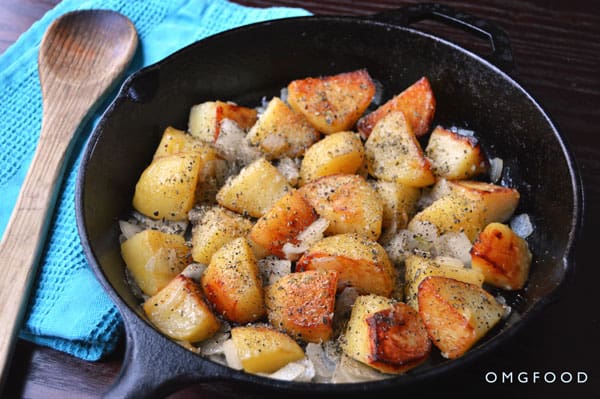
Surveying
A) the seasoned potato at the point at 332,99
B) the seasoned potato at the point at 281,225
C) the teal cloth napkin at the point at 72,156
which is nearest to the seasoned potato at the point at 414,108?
the seasoned potato at the point at 332,99

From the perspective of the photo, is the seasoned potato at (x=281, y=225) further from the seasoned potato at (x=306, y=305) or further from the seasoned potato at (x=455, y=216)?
the seasoned potato at (x=455, y=216)

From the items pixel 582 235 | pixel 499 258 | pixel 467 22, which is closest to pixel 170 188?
pixel 499 258

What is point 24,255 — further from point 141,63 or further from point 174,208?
point 141,63

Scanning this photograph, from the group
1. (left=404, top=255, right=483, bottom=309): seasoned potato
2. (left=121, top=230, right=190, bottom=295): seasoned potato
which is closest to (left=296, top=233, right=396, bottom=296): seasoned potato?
(left=404, top=255, right=483, bottom=309): seasoned potato

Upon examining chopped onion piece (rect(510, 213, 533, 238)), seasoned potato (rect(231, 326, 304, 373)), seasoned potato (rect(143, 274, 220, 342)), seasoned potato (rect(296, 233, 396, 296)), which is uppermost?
chopped onion piece (rect(510, 213, 533, 238))

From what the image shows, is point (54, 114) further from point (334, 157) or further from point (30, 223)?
point (334, 157)

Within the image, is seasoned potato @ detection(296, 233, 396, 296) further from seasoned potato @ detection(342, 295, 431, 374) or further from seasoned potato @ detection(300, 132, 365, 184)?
seasoned potato @ detection(300, 132, 365, 184)

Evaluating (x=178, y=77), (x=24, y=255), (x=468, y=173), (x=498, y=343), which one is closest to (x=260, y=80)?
(x=178, y=77)
